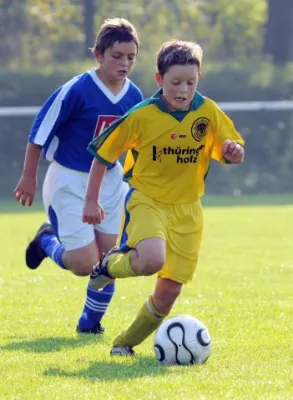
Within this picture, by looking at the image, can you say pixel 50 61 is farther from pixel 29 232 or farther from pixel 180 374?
pixel 180 374

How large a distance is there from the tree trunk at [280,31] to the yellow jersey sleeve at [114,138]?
18508 mm

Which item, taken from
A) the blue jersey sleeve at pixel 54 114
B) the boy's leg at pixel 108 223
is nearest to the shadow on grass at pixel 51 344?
the boy's leg at pixel 108 223

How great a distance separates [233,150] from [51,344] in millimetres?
1523

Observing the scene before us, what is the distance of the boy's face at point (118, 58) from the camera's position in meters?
6.44

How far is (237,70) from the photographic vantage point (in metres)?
22.3

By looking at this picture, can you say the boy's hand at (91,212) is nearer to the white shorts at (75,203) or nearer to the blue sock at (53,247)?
the white shorts at (75,203)

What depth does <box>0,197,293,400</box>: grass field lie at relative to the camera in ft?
15.8

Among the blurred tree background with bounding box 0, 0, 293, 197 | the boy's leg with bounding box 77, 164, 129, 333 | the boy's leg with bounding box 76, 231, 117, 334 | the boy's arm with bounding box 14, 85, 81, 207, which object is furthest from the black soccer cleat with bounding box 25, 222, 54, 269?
the blurred tree background with bounding box 0, 0, 293, 197

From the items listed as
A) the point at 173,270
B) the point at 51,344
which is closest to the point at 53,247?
the point at 51,344

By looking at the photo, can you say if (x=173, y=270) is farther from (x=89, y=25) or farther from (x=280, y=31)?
(x=89, y=25)

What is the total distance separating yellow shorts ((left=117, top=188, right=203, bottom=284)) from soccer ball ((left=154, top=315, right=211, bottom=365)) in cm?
27

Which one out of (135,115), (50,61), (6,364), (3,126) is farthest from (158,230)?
(50,61)

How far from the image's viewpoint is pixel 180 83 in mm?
5551

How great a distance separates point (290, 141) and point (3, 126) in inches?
213
